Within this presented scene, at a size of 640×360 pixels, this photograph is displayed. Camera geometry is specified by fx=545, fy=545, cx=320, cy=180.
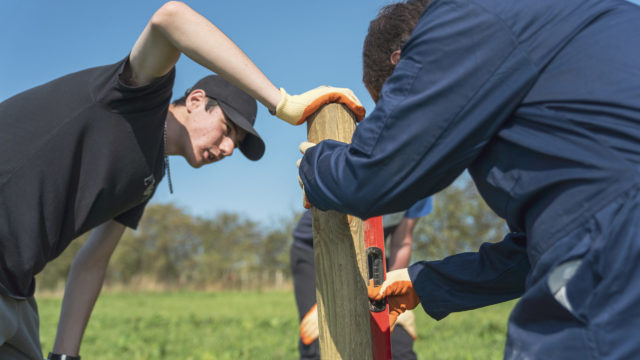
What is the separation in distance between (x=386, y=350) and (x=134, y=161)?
124 cm

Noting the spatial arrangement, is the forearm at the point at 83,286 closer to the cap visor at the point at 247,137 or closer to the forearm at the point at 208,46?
the cap visor at the point at 247,137

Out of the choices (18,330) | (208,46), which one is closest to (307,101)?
(208,46)

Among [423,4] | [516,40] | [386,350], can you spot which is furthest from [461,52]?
[386,350]

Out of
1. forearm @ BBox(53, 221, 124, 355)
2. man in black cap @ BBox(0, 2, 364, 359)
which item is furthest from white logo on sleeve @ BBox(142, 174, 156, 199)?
forearm @ BBox(53, 221, 124, 355)

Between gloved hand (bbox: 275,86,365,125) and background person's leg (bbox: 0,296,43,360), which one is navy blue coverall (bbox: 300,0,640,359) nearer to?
gloved hand (bbox: 275,86,365,125)

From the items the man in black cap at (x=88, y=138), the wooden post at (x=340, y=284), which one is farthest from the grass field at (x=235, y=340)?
the man in black cap at (x=88, y=138)

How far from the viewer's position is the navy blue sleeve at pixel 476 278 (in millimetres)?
1736

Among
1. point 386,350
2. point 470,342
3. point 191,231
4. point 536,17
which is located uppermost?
point 536,17

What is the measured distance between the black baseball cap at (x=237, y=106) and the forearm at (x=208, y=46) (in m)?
0.89

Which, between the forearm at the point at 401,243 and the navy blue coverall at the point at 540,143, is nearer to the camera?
the navy blue coverall at the point at 540,143

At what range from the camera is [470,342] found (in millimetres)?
6840

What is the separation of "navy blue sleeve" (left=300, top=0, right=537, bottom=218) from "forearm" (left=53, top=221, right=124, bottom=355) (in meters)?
1.96

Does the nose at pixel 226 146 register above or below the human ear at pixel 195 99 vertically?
below

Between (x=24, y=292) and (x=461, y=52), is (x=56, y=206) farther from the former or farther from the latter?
(x=461, y=52)
